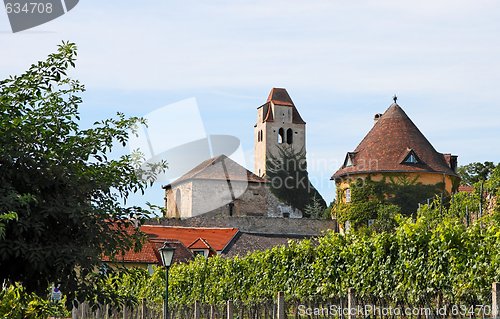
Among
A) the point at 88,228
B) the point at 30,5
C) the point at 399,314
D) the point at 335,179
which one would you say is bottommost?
the point at 399,314

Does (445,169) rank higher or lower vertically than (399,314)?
higher

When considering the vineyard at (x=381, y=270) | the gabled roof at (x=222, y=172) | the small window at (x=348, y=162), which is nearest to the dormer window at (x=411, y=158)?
the small window at (x=348, y=162)

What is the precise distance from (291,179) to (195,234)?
28.9 m

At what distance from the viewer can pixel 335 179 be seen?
6506 cm

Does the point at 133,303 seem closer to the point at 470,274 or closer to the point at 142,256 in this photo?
the point at 470,274

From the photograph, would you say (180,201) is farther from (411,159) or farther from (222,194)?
(411,159)

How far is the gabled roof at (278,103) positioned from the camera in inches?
3765

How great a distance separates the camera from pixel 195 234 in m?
62.5

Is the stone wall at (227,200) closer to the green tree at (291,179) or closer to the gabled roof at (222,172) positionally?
the gabled roof at (222,172)

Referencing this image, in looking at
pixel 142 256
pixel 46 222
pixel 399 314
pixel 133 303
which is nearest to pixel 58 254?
pixel 46 222

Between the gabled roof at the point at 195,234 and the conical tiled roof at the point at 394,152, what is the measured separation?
390 inches

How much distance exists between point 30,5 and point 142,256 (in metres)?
43.7

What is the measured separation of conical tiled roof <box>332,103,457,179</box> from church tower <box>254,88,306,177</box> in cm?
2815

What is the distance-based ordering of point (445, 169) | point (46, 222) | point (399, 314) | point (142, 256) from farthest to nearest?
point (445, 169), point (142, 256), point (399, 314), point (46, 222)
